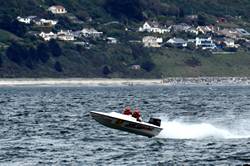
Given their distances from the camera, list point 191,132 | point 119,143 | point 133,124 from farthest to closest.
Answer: point 191,132 → point 133,124 → point 119,143

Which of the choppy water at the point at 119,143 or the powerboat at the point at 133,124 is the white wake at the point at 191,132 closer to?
the choppy water at the point at 119,143

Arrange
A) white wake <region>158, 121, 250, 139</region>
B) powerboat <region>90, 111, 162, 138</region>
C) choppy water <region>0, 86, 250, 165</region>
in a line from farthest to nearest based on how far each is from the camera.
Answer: white wake <region>158, 121, 250, 139</region> < powerboat <region>90, 111, 162, 138</region> < choppy water <region>0, 86, 250, 165</region>

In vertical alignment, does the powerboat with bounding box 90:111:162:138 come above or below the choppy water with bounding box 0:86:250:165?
above

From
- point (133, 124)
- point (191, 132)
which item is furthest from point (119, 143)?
point (191, 132)

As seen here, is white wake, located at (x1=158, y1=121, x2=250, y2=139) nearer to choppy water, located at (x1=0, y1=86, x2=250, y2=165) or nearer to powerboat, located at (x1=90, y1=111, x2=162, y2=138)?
choppy water, located at (x1=0, y1=86, x2=250, y2=165)

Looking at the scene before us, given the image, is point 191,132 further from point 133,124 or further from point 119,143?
point 119,143

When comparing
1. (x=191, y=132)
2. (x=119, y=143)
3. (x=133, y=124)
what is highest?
(x=133, y=124)

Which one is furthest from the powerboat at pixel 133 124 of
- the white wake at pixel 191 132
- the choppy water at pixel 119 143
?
the white wake at pixel 191 132

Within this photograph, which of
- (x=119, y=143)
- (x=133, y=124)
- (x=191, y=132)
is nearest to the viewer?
(x=119, y=143)

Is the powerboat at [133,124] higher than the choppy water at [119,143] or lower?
higher

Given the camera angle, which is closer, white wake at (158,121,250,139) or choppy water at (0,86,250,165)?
choppy water at (0,86,250,165)

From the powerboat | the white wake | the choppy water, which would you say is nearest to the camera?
the choppy water

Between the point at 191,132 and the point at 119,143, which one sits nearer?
the point at 119,143

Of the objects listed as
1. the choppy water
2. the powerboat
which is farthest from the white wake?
the powerboat
